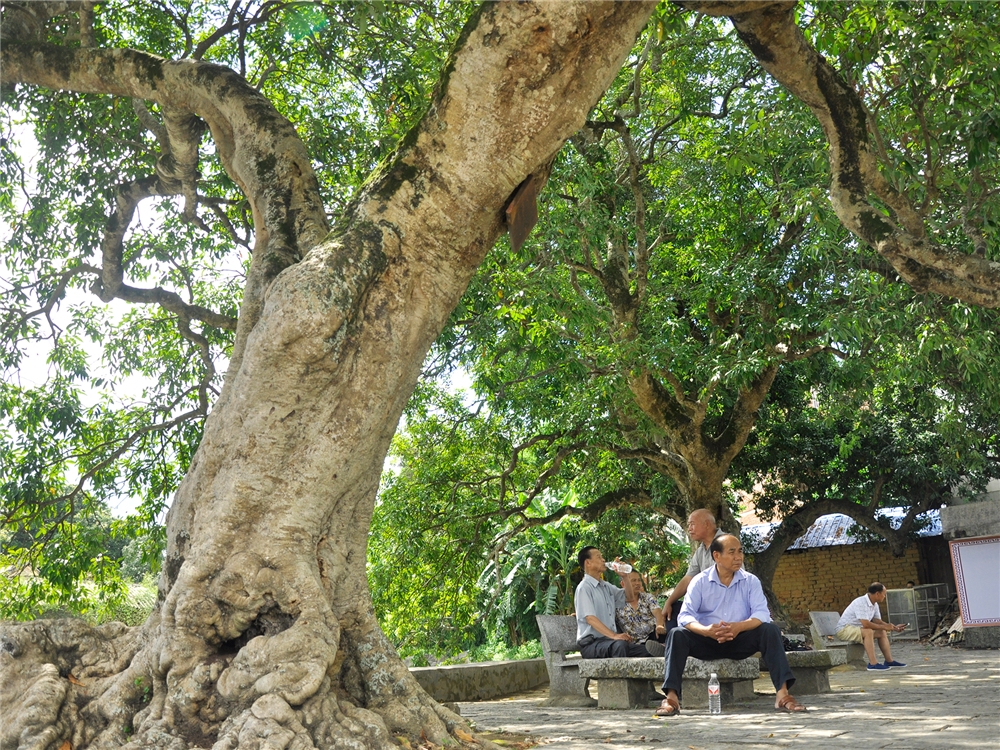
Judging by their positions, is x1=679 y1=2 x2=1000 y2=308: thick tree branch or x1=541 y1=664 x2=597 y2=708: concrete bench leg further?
x1=541 y1=664 x2=597 y2=708: concrete bench leg

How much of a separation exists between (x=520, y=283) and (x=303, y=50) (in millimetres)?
3604

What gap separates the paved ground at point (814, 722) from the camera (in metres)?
4.57

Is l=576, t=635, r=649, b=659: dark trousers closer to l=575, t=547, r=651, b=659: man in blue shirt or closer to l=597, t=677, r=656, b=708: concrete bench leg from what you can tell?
l=575, t=547, r=651, b=659: man in blue shirt

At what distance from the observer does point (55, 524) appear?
31.4 ft

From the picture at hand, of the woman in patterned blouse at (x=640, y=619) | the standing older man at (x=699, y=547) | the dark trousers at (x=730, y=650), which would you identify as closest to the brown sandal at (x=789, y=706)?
the dark trousers at (x=730, y=650)

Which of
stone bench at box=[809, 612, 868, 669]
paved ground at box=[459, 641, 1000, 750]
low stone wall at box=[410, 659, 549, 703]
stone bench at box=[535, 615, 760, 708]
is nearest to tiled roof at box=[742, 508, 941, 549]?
stone bench at box=[809, 612, 868, 669]

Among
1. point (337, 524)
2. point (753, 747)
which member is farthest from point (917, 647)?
point (337, 524)

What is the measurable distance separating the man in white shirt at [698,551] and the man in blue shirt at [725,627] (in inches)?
31.3

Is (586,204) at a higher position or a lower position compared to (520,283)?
higher

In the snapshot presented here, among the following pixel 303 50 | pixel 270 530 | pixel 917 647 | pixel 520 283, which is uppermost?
pixel 303 50

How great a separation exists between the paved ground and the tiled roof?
15034 millimetres

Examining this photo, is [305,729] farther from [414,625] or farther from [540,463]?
[540,463]

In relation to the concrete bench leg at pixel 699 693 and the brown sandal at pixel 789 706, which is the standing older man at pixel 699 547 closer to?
the concrete bench leg at pixel 699 693

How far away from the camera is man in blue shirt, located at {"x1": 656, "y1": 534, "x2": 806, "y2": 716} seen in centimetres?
632
